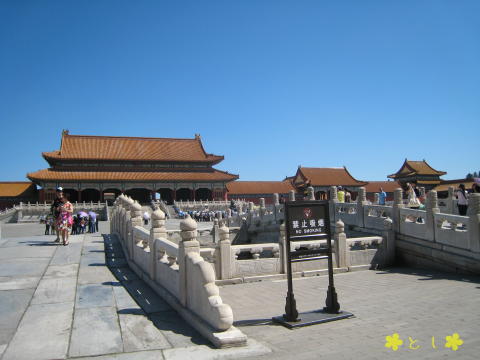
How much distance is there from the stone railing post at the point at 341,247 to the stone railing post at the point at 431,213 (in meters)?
2.21

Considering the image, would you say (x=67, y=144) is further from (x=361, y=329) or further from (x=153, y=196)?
(x=361, y=329)

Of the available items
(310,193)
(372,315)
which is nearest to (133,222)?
(372,315)

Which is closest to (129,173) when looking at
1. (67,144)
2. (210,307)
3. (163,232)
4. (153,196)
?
(153,196)

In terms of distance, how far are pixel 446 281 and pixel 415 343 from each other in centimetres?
435

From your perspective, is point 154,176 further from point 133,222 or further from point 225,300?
point 225,300

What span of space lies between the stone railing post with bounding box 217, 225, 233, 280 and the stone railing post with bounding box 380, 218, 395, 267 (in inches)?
184

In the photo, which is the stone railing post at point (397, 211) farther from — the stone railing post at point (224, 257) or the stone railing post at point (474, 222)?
the stone railing post at point (224, 257)

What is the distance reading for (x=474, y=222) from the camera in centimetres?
874

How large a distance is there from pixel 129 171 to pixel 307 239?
42283 millimetres

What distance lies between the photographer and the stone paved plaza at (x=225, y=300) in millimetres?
4457

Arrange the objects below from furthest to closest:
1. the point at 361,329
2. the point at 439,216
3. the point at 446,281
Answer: the point at 439,216 → the point at 446,281 → the point at 361,329

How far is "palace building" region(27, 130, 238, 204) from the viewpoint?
4266cm

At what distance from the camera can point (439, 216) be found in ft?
32.6

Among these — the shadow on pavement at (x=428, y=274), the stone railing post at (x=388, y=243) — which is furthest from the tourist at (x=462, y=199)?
the shadow on pavement at (x=428, y=274)
